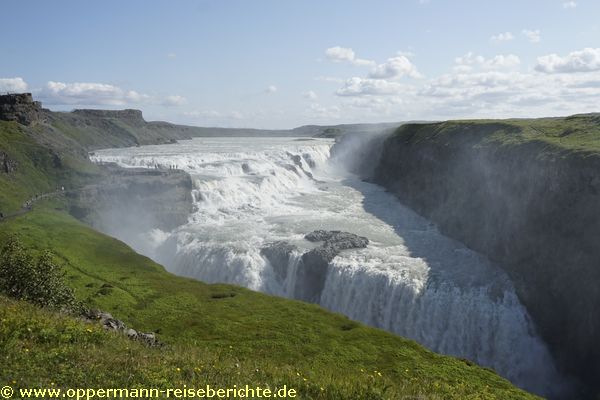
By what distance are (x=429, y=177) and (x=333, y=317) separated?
55.6m

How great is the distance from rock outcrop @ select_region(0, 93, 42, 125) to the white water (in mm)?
48002

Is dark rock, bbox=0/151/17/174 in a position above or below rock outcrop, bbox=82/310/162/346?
above

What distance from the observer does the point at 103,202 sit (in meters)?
77.8

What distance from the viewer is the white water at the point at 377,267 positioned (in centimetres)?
4775

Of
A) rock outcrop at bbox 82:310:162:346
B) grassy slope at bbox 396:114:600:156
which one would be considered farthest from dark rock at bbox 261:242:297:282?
grassy slope at bbox 396:114:600:156

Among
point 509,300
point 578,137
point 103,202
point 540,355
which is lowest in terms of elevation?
point 540,355

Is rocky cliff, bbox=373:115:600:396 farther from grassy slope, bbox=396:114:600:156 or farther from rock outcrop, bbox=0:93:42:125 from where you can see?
rock outcrop, bbox=0:93:42:125

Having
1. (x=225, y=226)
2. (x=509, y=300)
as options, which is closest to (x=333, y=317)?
(x=509, y=300)

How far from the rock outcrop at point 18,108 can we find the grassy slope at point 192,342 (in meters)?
50.2

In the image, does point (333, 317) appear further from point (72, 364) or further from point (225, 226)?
point (225, 226)

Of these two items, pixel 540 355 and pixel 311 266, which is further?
pixel 311 266

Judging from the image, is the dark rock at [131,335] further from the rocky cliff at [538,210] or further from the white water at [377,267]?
the rocky cliff at [538,210]

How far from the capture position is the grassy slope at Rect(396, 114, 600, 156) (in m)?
55.9

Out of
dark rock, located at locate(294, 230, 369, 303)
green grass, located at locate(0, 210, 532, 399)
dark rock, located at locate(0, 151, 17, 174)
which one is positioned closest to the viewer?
green grass, located at locate(0, 210, 532, 399)
